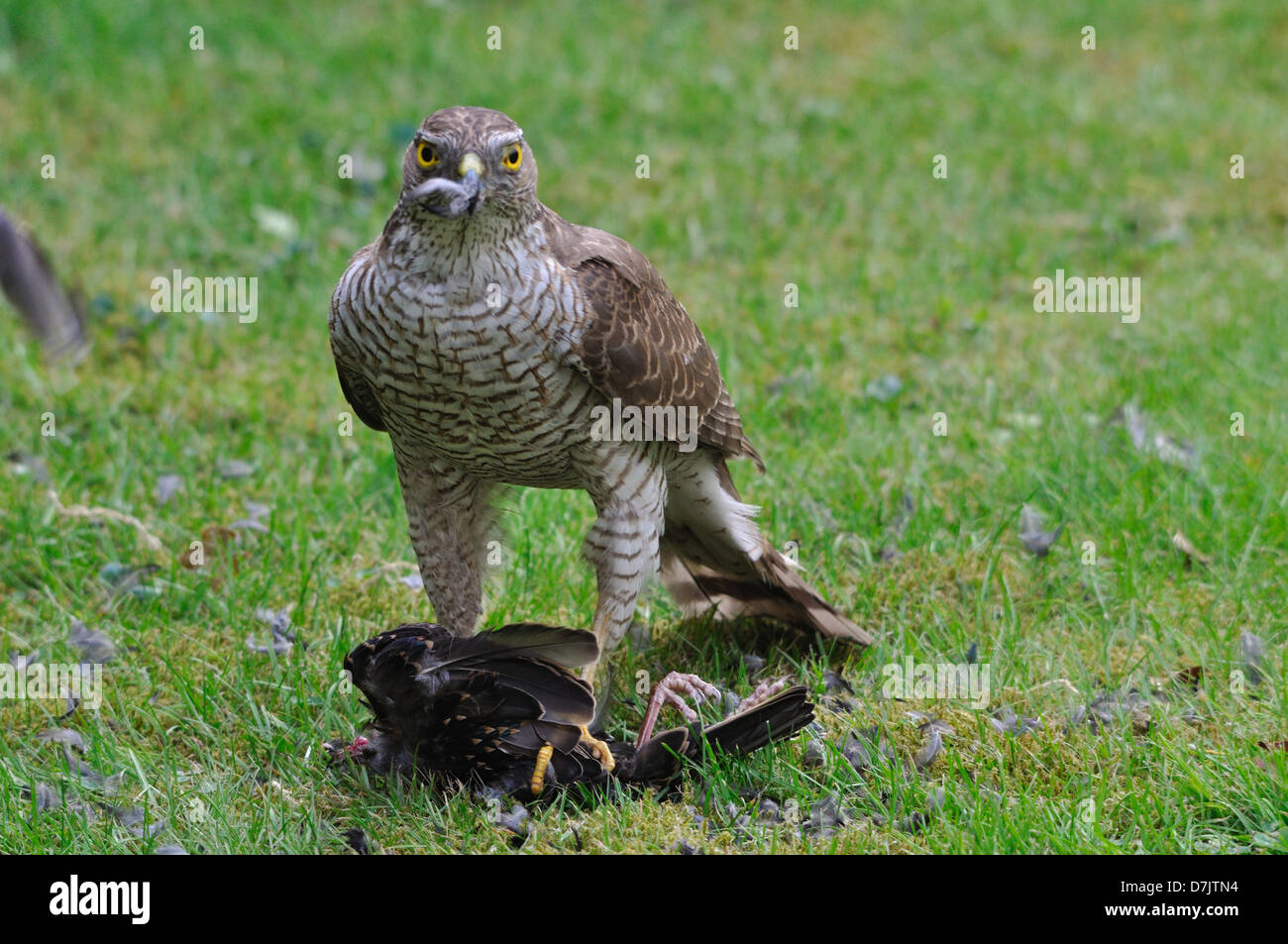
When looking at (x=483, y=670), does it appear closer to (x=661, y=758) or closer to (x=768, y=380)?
(x=661, y=758)

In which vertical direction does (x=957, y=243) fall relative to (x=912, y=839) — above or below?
above

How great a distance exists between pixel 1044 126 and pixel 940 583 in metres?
4.90

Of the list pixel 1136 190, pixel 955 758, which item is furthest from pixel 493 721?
pixel 1136 190

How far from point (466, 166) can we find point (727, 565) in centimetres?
169

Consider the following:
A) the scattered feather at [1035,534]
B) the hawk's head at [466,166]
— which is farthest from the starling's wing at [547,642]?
the scattered feather at [1035,534]

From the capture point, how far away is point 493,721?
144 inches

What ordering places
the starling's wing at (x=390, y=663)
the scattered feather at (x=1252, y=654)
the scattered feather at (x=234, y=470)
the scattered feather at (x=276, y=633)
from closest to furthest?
the starling's wing at (x=390, y=663) → the scattered feather at (x=1252, y=654) → the scattered feather at (x=276, y=633) → the scattered feather at (x=234, y=470)

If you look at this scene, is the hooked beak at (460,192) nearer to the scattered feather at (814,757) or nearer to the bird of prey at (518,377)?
the bird of prey at (518,377)

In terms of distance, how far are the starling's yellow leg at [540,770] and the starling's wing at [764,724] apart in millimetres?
416

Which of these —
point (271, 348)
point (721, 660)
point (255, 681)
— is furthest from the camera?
point (271, 348)

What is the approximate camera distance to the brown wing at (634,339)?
11.9 feet

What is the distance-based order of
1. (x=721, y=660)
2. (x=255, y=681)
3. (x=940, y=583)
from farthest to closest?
(x=940, y=583) < (x=721, y=660) < (x=255, y=681)

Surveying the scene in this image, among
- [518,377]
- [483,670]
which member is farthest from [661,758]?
[518,377]

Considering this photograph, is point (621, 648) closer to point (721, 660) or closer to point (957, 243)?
point (721, 660)
